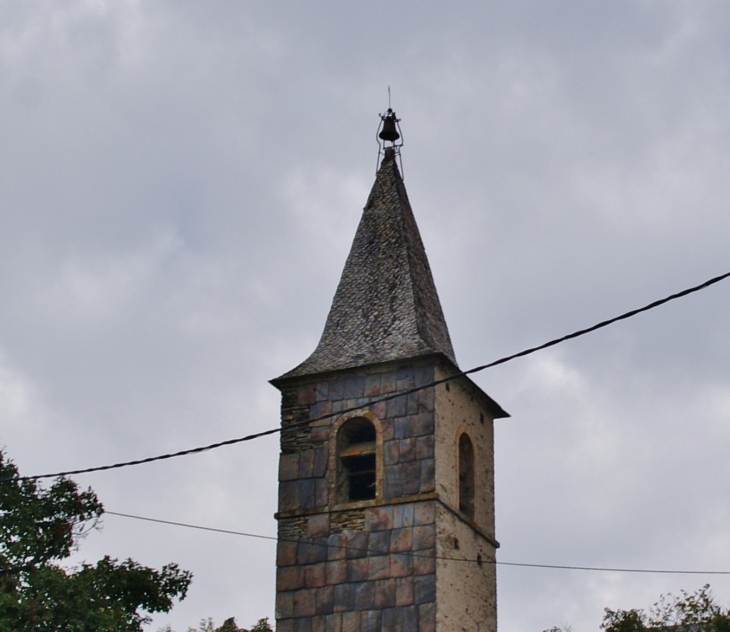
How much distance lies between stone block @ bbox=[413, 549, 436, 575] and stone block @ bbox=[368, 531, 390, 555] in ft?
1.85

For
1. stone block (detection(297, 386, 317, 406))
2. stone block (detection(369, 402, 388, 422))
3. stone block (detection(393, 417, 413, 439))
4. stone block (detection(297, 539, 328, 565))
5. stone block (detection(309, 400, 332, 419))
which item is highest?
stone block (detection(297, 386, 317, 406))

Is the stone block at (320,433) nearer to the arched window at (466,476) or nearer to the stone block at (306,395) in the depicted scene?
the stone block at (306,395)

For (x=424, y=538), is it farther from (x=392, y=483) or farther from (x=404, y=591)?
(x=392, y=483)

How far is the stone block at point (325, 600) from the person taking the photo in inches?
1088

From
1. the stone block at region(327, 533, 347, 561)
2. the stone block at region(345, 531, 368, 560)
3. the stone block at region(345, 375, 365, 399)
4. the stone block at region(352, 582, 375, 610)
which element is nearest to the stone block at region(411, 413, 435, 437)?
the stone block at region(345, 375, 365, 399)

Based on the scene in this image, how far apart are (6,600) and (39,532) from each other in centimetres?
281

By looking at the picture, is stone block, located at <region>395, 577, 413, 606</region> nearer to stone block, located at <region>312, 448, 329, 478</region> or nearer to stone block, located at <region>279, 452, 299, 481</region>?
stone block, located at <region>312, 448, 329, 478</region>

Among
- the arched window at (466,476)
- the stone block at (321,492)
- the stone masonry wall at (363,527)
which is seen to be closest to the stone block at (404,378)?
the stone masonry wall at (363,527)

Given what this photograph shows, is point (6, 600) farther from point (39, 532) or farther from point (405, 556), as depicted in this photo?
point (405, 556)

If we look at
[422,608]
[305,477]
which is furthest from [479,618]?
[305,477]

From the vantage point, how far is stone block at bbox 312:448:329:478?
94.8 feet

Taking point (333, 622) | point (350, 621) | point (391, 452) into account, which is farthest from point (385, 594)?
point (391, 452)

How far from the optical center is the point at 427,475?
27.9m

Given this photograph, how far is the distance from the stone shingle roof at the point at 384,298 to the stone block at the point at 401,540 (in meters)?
3.19
